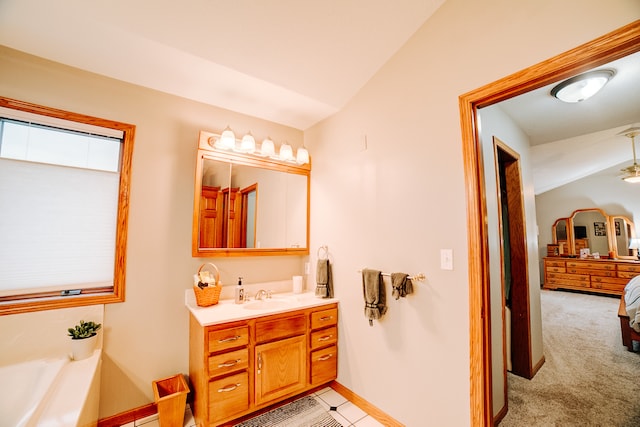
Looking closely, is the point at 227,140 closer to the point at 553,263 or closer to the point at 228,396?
the point at 228,396

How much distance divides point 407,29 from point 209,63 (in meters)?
1.47

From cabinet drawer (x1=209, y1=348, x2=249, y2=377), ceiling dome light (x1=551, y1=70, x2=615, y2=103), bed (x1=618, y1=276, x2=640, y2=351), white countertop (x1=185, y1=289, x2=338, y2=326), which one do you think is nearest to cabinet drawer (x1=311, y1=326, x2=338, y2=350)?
white countertop (x1=185, y1=289, x2=338, y2=326)

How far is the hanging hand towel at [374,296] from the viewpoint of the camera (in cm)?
191

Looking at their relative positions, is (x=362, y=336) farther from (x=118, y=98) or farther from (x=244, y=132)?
(x=118, y=98)

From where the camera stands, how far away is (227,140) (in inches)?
87.6

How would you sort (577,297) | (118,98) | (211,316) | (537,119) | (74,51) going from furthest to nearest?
(577,297) < (537,119) < (118,98) < (211,316) < (74,51)

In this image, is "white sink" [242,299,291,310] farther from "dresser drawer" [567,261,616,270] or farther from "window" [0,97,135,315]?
"dresser drawer" [567,261,616,270]

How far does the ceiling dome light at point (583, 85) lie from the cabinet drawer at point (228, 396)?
3123mm

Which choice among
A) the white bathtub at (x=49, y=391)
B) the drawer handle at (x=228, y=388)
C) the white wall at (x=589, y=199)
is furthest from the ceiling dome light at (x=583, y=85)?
the white wall at (x=589, y=199)

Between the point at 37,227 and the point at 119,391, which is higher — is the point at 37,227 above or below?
above

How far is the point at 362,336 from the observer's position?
213 centimetres

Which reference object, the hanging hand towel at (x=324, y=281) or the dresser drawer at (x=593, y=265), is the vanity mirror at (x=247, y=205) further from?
the dresser drawer at (x=593, y=265)

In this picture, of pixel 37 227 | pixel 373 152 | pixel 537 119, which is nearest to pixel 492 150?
pixel 537 119

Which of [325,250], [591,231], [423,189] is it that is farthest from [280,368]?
[591,231]
